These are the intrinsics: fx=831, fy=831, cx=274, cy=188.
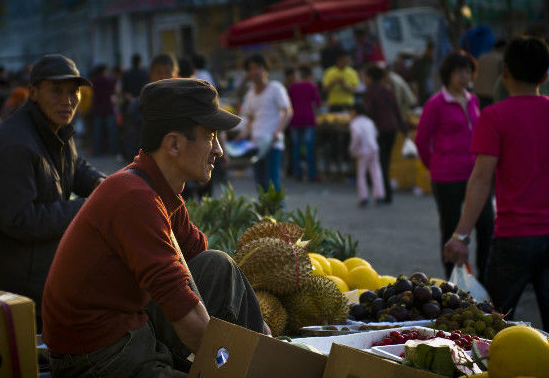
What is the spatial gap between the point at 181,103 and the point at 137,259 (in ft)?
2.08

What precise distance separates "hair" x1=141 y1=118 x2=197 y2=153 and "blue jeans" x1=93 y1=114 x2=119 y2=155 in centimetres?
1752

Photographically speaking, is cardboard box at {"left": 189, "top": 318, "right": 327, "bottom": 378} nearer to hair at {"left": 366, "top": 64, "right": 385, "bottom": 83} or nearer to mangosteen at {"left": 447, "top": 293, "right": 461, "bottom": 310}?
mangosteen at {"left": 447, "top": 293, "right": 461, "bottom": 310}

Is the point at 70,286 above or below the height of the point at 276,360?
above

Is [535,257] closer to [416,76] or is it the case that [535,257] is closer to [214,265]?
[214,265]

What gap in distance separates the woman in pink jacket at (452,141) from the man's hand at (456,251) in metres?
1.68

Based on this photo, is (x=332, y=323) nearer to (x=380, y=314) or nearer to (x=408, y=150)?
(x=380, y=314)

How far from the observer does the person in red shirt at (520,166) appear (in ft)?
14.8

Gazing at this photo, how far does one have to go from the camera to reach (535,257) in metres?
4.53

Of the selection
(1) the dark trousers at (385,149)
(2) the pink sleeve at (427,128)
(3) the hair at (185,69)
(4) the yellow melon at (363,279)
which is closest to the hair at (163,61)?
(3) the hair at (185,69)

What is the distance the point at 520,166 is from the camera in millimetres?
4527

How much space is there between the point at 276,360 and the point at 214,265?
845 millimetres

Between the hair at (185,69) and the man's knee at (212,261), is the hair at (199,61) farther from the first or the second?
the man's knee at (212,261)

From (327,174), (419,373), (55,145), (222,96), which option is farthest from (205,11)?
(419,373)

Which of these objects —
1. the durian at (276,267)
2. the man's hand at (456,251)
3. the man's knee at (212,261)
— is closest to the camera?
the man's knee at (212,261)
